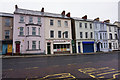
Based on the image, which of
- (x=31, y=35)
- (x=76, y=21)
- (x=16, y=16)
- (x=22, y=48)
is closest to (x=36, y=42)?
(x=31, y=35)

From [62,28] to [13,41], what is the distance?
13.2 meters

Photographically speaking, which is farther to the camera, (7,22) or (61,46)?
(61,46)

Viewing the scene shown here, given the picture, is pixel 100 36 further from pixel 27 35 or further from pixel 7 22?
pixel 7 22

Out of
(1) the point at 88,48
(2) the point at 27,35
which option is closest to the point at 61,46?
(2) the point at 27,35

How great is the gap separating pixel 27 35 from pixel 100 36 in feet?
79.6

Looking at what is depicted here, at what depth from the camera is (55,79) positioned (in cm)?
470

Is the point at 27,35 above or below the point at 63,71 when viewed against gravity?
above

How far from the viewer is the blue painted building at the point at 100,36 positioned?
90.5 feet

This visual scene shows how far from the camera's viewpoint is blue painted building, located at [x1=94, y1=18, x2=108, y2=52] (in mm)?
27594

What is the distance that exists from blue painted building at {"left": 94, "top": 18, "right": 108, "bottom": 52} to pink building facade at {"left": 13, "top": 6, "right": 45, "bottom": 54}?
18.8 metres

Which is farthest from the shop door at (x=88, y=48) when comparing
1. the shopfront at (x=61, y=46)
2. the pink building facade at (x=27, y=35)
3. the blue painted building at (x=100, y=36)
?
the pink building facade at (x=27, y=35)

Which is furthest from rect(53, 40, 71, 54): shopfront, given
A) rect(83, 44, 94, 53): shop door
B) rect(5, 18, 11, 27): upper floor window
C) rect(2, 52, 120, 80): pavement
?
rect(2, 52, 120, 80): pavement

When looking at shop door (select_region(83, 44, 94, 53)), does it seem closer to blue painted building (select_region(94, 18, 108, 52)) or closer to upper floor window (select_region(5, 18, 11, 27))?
blue painted building (select_region(94, 18, 108, 52))

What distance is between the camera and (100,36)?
28.5 metres
